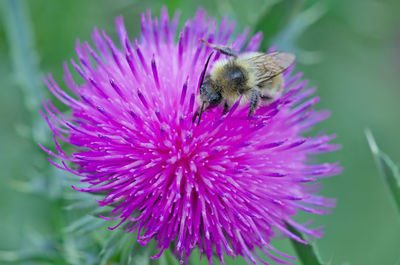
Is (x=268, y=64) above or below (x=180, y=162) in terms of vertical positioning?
above

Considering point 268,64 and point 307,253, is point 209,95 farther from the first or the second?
point 307,253

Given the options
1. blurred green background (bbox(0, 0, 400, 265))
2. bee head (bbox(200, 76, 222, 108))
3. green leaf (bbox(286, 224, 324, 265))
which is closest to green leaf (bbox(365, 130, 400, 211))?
green leaf (bbox(286, 224, 324, 265))

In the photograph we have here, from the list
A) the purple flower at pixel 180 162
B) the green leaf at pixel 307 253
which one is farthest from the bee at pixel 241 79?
the green leaf at pixel 307 253

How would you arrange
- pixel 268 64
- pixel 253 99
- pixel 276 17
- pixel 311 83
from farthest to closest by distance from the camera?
1. pixel 311 83
2. pixel 276 17
3. pixel 268 64
4. pixel 253 99

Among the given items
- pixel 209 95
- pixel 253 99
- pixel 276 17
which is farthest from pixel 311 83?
pixel 209 95

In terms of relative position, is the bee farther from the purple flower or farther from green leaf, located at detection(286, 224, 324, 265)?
green leaf, located at detection(286, 224, 324, 265)
